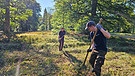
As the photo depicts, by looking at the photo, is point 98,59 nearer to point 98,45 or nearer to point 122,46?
point 98,45

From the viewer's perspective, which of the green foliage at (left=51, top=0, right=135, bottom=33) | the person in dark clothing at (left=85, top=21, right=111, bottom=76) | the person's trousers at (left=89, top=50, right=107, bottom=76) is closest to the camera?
the person in dark clothing at (left=85, top=21, right=111, bottom=76)

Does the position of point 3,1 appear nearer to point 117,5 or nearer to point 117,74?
point 117,5

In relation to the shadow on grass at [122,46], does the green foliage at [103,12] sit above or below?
above

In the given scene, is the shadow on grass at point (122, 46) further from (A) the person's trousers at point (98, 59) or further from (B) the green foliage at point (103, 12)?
(A) the person's trousers at point (98, 59)

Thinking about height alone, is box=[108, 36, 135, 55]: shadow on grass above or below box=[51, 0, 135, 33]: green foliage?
below

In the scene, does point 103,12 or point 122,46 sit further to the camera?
point 103,12

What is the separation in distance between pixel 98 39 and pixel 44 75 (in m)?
2.78

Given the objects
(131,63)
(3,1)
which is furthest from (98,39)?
(3,1)

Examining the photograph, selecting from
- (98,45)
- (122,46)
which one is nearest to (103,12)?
(122,46)

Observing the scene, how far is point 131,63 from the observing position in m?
9.76

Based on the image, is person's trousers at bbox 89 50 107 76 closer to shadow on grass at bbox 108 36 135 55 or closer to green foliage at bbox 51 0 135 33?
shadow on grass at bbox 108 36 135 55

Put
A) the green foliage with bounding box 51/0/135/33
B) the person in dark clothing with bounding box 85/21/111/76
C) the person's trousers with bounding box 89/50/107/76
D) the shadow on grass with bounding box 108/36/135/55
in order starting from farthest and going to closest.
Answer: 1. the green foliage with bounding box 51/0/135/33
2. the shadow on grass with bounding box 108/36/135/55
3. the person's trousers with bounding box 89/50/107/76
4. the person in dark clothing with bounding box 85/21/111/76

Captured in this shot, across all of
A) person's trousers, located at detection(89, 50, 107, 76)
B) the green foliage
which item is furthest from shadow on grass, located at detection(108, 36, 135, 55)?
person's trousers, located at detection(89, 50, 107, 76)

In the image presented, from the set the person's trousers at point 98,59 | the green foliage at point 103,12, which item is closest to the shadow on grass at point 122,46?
the green foliage at point 103,12
